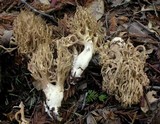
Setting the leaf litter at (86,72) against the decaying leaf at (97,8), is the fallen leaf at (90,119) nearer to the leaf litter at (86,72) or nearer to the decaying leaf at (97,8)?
the leaf litter at (86,72)

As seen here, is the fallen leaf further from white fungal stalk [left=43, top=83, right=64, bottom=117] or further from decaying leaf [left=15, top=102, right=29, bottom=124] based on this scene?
decaying leaf [left=15, top=102, right=29, bottom=124]

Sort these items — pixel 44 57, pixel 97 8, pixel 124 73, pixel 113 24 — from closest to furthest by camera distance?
pixel 124 73, pixel 44 57, pixel 113 24, pixel 97 8

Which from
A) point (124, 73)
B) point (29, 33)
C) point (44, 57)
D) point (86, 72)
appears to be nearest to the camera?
point (124, 73)

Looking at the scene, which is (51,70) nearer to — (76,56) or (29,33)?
(76,56)

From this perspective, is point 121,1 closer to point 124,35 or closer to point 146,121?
point 124,35

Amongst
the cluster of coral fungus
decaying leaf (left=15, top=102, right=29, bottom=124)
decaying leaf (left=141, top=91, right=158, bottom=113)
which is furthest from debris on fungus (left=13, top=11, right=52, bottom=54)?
decaying leaf (left=141, top=91, right=158, bottom=113)

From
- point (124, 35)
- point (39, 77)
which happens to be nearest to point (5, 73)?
point (39, 77)

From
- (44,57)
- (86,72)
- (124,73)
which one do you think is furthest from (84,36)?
(124,73)

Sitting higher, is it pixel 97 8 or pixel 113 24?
pixel 97 8
